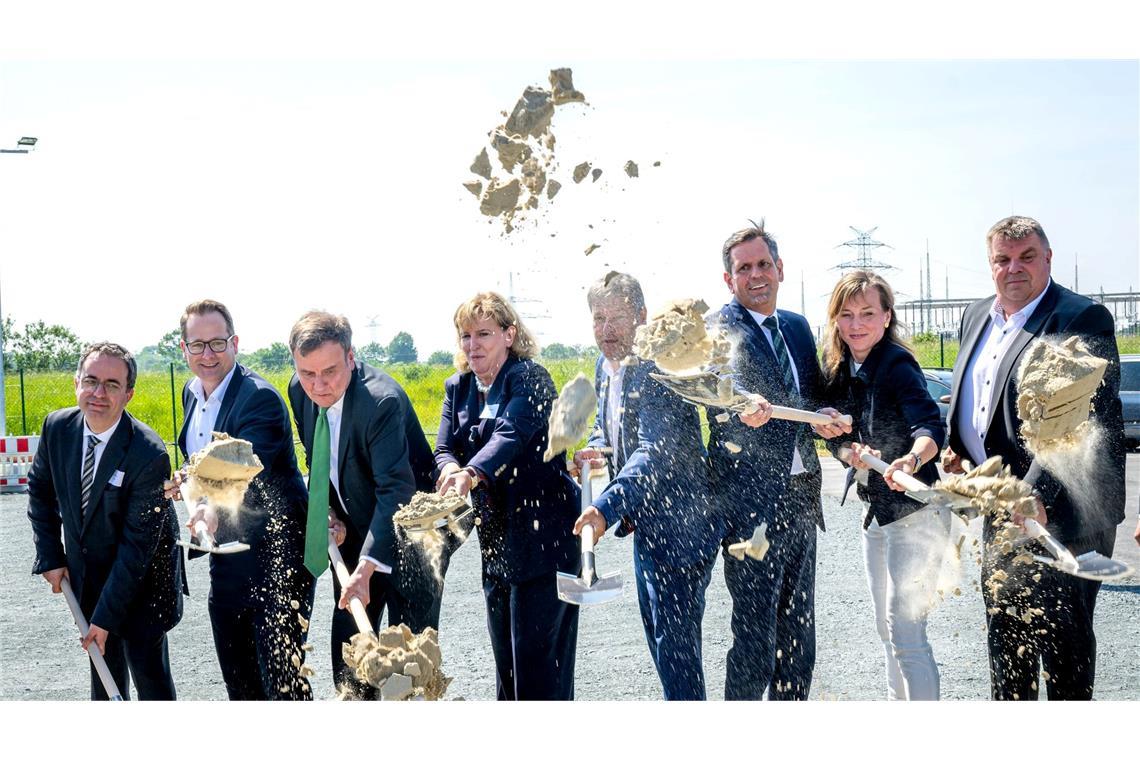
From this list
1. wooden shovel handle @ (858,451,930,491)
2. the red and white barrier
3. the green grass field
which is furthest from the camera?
the red and white barrier

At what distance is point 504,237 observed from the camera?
3.77m

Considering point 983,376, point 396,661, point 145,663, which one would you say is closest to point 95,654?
point 145,663

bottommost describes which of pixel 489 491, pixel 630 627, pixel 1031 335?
pixel 630 627

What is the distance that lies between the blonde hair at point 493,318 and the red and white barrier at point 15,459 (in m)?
3.81

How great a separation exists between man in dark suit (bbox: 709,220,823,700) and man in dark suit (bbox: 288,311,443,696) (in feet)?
3.45

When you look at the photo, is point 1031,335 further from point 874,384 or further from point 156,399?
point 156,399

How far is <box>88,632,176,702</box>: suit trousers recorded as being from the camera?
3.47 m

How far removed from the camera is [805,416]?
3273 mm

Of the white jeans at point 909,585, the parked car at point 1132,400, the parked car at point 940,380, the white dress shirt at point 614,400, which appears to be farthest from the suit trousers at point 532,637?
the parked car at point 1132,400

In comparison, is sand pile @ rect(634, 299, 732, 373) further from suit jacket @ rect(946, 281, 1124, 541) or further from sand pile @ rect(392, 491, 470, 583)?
suit jacket @ rect(946, 281, 1124, 541)

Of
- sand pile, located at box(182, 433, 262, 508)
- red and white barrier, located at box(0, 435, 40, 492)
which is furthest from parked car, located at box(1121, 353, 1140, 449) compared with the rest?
red and white barrier, located at box(0, 435, 40, 492)

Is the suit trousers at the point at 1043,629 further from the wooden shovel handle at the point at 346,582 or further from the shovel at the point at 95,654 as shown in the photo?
the shovel at the point at 95,654

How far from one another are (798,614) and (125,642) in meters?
2.27

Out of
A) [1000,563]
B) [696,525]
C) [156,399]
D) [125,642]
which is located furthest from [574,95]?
[125,642]
